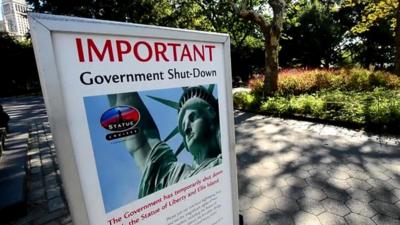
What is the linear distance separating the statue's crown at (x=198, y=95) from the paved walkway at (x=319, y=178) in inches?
74.6

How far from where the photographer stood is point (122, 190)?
130 cm

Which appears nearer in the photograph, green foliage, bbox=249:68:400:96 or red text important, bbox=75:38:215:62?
red text important, bbox=75:38:215:62

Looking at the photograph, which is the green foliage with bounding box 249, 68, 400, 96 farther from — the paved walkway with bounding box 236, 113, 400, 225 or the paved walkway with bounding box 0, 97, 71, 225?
the paved walkway with bounding box 0, 97, 71, 225

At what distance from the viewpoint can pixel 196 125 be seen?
5.26 feet

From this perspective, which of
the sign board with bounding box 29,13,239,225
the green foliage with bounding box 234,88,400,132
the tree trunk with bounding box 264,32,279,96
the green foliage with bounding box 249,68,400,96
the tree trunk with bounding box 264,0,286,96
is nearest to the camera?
the sign board with bounding box 29,13,239,225

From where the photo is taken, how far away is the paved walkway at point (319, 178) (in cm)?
306

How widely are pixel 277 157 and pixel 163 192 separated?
12.4 ft

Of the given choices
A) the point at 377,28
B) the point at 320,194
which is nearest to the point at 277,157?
the point at 320,194

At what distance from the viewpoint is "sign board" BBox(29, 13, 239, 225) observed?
43.4 inches

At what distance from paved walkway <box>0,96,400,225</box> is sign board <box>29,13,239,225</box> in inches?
69.2

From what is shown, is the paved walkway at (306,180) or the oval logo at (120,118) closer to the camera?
the oval logo at (120,118)

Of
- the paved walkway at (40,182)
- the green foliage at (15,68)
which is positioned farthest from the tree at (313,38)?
the green foliage at (15,68)

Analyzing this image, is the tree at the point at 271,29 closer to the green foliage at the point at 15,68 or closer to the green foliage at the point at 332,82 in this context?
the green foliage at the point at 332,82

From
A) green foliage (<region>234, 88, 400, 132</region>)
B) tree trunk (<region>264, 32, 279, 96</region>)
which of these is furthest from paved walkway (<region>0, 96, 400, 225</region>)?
tree trunk (<region>264, 32, 279, 96</region>)
